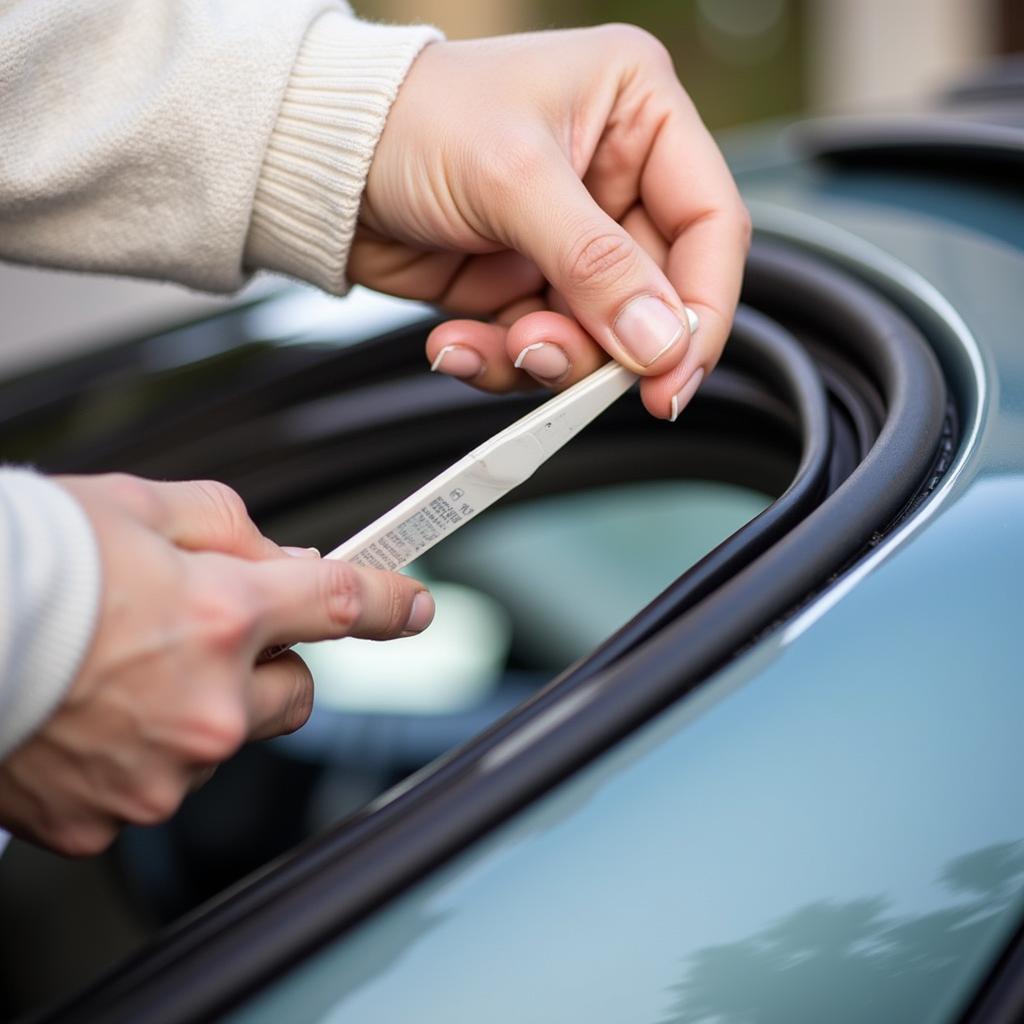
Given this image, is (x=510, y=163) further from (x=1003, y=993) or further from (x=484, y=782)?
(x=1003, y=993)

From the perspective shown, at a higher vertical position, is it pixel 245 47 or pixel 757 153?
pixel 245 47

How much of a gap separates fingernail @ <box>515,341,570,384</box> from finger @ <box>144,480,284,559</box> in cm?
32

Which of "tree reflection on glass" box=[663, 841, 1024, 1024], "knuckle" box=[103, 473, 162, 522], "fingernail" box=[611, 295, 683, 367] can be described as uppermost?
"fingernail" box=[611, 295, 683, 367]

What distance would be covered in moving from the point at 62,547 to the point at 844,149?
1.18 meters

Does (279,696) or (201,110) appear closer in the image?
(279,696)

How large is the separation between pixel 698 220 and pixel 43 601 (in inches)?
28.1

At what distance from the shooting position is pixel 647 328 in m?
0.94

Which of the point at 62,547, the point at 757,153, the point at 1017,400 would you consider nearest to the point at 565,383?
the point at 1017,400

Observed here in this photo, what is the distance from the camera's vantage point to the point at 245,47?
109cm

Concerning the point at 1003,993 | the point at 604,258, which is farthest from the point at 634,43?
the point at 1003,993

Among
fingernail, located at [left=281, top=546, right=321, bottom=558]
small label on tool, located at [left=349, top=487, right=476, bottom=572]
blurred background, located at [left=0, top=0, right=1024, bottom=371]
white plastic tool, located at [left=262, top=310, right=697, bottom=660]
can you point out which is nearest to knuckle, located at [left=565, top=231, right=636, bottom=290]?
white plastic tool, located at [left=262, top=310, right=697, bottom=660]

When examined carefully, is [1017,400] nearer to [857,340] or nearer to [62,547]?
[857,340]

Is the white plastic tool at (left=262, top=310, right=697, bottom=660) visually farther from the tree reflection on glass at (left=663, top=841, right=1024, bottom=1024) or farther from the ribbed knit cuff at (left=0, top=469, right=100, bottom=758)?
the tree reflection on glass at (left=663, top=841, right=1024, bottom=1024)

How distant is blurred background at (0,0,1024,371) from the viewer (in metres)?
5.92
